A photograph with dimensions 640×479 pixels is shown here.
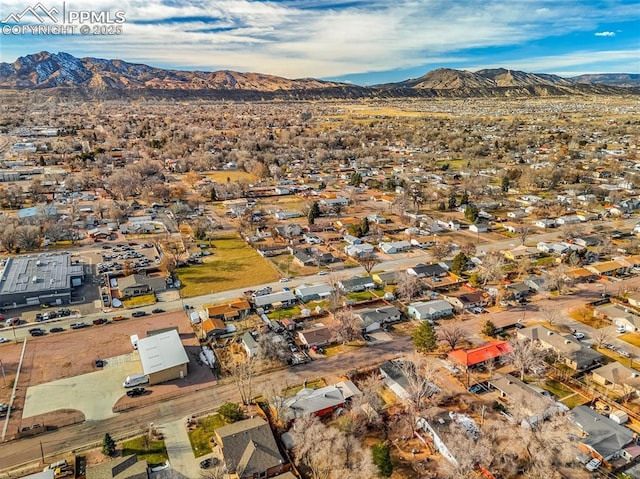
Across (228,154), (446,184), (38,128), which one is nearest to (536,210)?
(446,184)

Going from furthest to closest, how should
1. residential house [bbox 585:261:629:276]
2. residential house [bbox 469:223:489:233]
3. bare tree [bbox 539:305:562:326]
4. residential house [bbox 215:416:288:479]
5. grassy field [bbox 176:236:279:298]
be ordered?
residential house [bbox 469:223:489:233] → residential house [bbox 585:261:629:276] → grassy field [bbox 176:236:279:298] → bare tree [bbox 539:305:562:326] → residential house [bbox 215:416:288:479]

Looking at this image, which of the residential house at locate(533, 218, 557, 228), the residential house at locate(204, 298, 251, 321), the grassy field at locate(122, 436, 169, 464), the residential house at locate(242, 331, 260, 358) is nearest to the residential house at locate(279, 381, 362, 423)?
the residential house at locate(242, 331, 260, 358)

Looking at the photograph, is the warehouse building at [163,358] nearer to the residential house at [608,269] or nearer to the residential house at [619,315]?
the residential house at [619,315]

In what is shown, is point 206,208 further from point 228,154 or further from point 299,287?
point 228,154

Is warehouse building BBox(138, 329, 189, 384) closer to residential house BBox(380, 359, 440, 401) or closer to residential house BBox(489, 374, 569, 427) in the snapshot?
residential house BBox(380, 359, 440, 401)

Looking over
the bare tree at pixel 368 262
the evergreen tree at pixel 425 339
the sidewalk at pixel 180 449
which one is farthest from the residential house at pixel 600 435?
the bare tree at pixel 368 262
